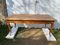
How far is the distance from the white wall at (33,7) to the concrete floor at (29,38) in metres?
0.82

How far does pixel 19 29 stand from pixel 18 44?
1.37 metres

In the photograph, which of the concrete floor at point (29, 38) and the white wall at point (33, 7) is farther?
the white wall at point (33, 7)

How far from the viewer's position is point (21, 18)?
457 centimetres

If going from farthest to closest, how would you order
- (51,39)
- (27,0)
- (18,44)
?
1. (27,0)
2. (51,39)
3. (18,44)

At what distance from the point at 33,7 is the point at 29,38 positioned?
1.47 meters

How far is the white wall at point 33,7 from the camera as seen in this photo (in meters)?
5.44

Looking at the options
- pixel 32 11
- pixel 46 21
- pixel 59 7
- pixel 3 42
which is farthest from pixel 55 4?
pixel 3 42

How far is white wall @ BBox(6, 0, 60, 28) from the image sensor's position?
544cm

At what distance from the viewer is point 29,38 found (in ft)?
15.0

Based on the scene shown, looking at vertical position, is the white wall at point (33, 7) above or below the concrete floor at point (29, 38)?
above

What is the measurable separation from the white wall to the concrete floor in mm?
820

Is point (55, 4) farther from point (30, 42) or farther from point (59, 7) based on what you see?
point (30, 42)

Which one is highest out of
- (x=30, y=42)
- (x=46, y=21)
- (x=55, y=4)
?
(x=55, y=4)

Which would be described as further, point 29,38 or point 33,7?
point 33,7
